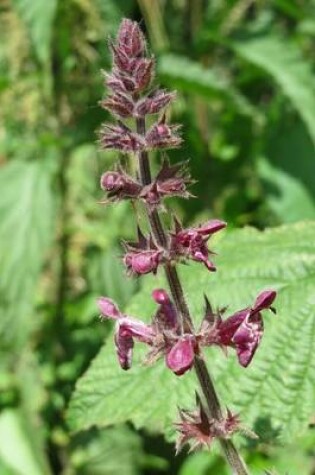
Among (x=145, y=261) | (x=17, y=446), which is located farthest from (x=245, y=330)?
(x=17, y=446)

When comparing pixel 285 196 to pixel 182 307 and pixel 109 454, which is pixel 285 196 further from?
pixel 182 307

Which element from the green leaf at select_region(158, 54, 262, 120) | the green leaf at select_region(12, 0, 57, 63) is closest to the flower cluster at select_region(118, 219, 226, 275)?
the green leaf at select_region(12, 0, 57, 63)

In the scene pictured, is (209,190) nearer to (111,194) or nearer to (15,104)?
(15,104)

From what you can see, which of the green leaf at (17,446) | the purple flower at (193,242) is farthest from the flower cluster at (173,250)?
the green leaf at (17,446)

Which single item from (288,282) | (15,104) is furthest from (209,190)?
(288,282)

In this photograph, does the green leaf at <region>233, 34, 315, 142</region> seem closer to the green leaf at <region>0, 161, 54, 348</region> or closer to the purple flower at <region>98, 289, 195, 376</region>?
the green leaf at <region>0, 161, 54, 348</region>

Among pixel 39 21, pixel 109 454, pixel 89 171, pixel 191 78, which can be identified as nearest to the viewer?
pixel 39 21
